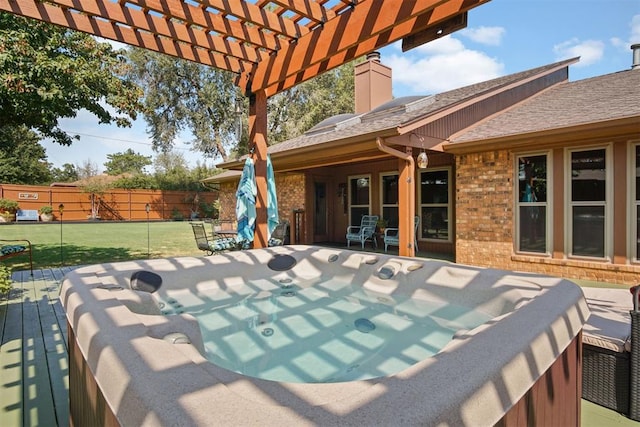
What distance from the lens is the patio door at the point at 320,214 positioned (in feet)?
35.5

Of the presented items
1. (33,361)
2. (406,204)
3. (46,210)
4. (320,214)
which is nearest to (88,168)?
(46,210)

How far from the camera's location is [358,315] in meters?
3.93

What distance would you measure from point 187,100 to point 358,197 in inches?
621

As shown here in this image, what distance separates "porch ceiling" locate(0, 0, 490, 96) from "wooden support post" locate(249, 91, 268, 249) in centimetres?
60

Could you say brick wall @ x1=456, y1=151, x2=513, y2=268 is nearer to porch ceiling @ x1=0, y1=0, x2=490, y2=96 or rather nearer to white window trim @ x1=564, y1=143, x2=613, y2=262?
white window trim @ x1=564, y1=143, x2=613, y2=262

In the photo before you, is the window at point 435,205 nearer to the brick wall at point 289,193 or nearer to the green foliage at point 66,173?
the brick wall at point 289,193

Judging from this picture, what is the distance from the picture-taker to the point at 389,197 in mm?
9594

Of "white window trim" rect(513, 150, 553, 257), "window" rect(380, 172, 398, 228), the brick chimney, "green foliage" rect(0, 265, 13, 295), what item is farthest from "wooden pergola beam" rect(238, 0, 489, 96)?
the brick chimney

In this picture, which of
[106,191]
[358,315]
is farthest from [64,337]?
[106,191]

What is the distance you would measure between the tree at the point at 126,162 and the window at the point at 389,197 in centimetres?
4358

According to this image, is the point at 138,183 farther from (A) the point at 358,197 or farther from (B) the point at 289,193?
(A) the point at 358,197

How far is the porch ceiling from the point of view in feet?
10.00

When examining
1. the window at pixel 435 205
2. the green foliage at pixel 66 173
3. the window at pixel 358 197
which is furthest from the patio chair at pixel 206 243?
the green foliage at pixel 66 173

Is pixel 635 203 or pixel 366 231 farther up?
pixel 635 203
